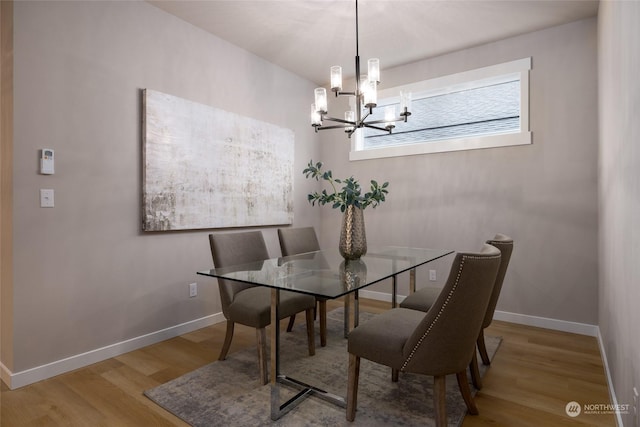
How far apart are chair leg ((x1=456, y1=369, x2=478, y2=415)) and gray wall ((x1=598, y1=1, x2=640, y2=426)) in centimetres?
62

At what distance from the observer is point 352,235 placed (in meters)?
2.39

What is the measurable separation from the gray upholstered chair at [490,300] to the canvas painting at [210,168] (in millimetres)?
1885

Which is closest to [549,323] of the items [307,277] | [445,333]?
[445,333]

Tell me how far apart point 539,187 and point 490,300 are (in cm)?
173

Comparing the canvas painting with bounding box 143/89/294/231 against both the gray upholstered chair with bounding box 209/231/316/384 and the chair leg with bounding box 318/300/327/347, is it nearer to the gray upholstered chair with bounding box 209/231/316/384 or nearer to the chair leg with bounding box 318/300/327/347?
the gray upholstered chair with bounding box 209/231/316/384

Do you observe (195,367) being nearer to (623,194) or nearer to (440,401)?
(440,401)

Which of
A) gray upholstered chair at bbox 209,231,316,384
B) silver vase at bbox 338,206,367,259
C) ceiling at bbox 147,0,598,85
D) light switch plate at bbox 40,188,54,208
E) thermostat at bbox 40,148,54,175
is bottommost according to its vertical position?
gray upholstered chair at bbox 209,231,316,384

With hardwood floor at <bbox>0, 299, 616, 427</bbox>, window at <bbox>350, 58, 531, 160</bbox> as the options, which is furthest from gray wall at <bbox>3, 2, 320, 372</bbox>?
window at <bbox>350, 58, 531, 160</bbox>

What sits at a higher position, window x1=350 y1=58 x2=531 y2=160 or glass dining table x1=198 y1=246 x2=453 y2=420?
window x1=350 y1=58 x2=531 y2=160

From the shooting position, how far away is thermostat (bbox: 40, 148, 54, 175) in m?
2.19

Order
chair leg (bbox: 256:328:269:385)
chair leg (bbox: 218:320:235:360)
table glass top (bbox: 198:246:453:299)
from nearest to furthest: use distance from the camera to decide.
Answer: table glass top (bbox: 198:246:453:299) → chair leg (bbox: 256:328:269:385) → chair leg (bbox: 218:320:235:360)

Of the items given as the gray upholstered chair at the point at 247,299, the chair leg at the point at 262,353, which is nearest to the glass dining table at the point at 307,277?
the chair leg at the point at 262,353

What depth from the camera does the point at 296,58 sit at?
3.78 meters

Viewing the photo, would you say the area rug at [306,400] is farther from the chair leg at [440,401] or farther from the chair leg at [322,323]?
the chair leg at [440,401]
